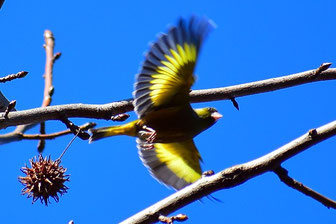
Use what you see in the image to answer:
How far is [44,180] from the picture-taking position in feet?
11.2

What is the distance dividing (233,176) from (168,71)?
1.52 metres

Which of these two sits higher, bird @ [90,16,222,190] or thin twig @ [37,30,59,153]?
thin twig @ [37,30,59,153]

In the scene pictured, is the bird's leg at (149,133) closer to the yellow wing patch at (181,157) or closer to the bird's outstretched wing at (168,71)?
the bird's outstretched wing at (168,71)

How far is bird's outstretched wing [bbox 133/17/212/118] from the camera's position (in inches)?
140

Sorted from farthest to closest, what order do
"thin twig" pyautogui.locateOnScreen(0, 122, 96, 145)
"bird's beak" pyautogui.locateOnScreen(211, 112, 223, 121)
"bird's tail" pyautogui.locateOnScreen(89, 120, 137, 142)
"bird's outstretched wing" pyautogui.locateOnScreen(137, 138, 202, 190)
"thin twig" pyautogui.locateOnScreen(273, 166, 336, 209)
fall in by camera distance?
"bird's beak" pyautogui.locateOnScreen(211, 112, 223, 121)
"bird's outstretched wing" pyautogui.locateOnScreen(137, 138, 202, 190)
"bird's tail" pyautogui.locateOnScreen(89, 120, 137, 142)
"thin twig" pyautogui.locateOnScreen(0, 122, 96, 145)
"thin twig" pyautogui.locateOnScreen(273, 166, 336, 209)

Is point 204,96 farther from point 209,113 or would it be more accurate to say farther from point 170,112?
point 209,113

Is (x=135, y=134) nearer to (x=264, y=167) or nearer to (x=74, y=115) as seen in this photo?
(x=74, y=115)

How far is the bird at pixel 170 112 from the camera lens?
11.9ft

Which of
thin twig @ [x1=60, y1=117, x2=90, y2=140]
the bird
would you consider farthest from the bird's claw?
thin twig @ [x1=60, y1=117, x2=90, y2=140]

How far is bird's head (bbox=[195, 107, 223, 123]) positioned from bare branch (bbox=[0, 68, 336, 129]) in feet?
1.61

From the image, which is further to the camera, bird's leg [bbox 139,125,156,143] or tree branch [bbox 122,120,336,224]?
bird's leg [bbox 139,125,156,143]

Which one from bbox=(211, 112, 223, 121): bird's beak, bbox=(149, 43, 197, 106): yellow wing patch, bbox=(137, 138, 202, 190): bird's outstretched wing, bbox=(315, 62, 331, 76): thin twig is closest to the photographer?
bbox=(315, 62, 331, 76): thin twig

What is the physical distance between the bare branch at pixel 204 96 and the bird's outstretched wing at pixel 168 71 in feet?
0.40

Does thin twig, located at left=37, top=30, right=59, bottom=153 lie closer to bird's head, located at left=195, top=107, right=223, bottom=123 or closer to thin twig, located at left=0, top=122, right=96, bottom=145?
thin twig, located at left=0, top=122, right=96, bottom=145
